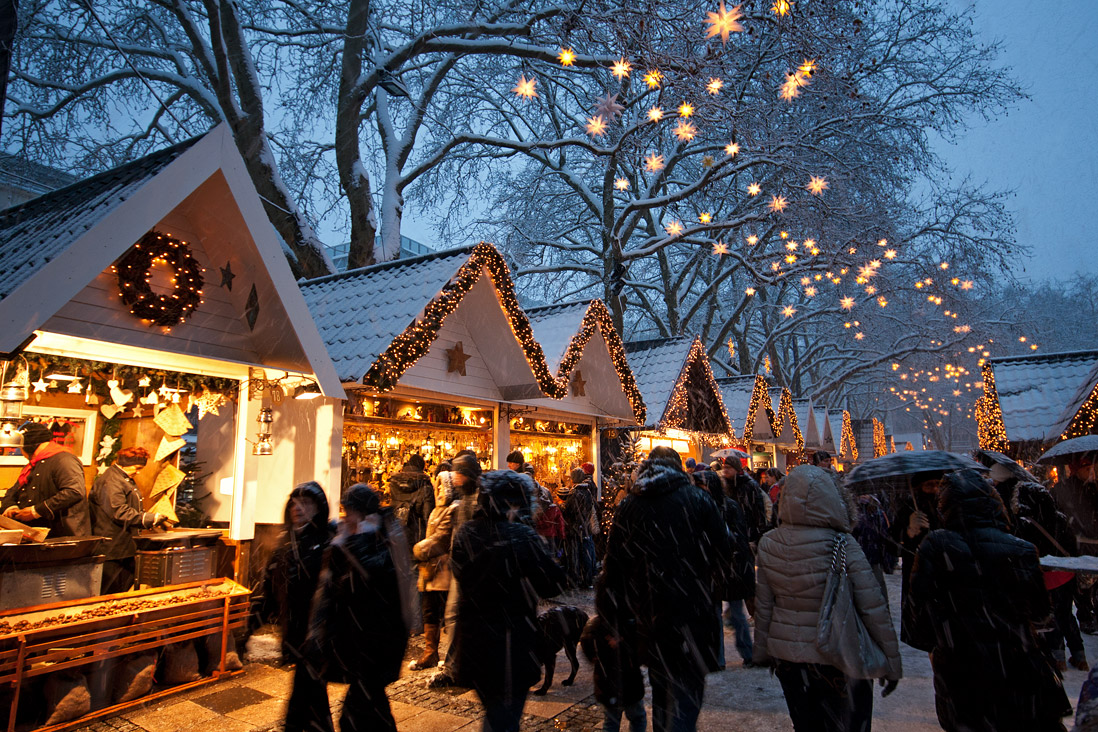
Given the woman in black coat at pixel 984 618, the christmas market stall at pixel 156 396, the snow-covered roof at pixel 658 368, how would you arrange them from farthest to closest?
the snow-covered roof at pixel 658 368
the christmas market stall at pixel 156 396
the woman in black coat at pixel 984 618

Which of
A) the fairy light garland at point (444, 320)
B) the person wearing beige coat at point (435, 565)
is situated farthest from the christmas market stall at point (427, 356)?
the person wearing beige coat at point (435, 565)

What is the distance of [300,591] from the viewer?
3662mm

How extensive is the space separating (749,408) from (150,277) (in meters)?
15.5

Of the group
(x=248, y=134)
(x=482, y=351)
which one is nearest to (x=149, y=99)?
(x=248, y=134)

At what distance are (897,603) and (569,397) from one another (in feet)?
19.6

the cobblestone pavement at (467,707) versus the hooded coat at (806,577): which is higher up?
the hooded coat at (806,577)

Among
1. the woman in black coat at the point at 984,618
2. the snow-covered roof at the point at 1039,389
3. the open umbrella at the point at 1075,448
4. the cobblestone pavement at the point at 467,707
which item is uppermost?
the snow-covered roof at the point at 1039,389

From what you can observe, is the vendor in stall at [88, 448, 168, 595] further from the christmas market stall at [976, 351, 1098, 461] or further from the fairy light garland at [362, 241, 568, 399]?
the christmas market stall at [976, 351, 1098, 461]

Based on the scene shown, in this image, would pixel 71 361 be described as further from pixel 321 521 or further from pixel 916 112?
pixel 916 112

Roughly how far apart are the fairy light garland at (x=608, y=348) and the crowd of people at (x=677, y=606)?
5953 mm

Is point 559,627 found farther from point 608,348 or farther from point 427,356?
point 608,348

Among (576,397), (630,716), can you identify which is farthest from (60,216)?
(576,397)

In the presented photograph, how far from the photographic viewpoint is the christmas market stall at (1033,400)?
34.7 ft

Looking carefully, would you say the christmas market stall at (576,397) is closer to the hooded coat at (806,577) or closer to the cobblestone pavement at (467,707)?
the cobblestone pavement at (467,707)
